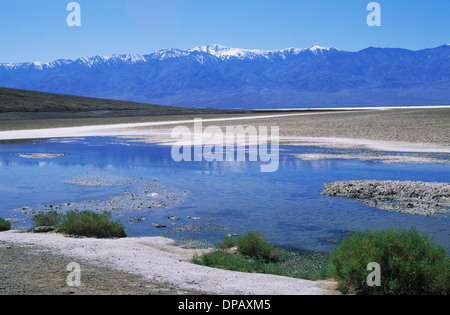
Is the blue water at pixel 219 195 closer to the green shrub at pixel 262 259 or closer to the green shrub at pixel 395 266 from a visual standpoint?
the green shrub at pixel 262 259

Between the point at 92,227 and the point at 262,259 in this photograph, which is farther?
the point at 92,227

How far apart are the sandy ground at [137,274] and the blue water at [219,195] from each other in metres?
1.72

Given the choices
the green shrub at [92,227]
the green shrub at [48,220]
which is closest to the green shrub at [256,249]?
the green shrub at [92,227]

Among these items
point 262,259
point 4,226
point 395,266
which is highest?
point 395,266

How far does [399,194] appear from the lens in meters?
13.2

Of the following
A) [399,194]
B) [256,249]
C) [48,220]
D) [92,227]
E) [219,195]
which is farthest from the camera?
[219,195]

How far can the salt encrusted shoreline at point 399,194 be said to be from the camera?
1194 centimetres

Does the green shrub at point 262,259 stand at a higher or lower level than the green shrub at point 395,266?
lower

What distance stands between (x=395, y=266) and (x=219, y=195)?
8.33 meters

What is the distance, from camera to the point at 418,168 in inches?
723

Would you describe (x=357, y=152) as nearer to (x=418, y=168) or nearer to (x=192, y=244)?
(x=418, y=168)

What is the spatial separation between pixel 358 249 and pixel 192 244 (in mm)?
3721

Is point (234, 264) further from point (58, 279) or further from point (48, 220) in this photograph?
point (48, 220)

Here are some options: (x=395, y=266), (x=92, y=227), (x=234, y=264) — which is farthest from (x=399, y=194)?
(x=92, y=227)
